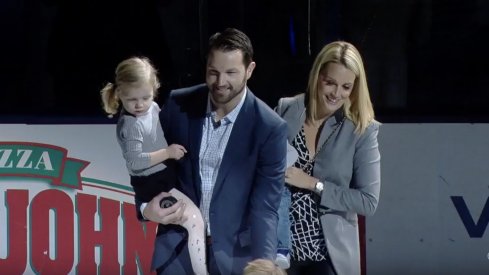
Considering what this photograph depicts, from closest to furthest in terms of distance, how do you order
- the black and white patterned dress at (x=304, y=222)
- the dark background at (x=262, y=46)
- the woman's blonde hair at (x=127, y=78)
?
the black and white patterned dress at (x=304, y=222) < the woman's blonde hair at (x=127, y=78) < the dark background at (x=262, y=46)

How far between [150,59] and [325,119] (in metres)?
1.14

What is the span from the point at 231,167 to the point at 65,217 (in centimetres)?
122

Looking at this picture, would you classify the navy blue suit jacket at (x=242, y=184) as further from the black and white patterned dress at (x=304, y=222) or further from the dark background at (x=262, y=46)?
→ the dark background at (x=262, y=46)

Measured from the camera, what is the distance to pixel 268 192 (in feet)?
13.2

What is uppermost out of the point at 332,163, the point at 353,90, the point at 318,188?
the point at 353,90

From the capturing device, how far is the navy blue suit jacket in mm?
3994

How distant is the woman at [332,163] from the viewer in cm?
396

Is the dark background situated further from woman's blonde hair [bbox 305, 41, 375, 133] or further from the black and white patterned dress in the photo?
the black and white patterned dress

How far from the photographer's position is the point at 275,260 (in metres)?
4.00

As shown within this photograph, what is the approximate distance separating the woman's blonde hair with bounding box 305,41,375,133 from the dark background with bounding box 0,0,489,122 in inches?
23.5

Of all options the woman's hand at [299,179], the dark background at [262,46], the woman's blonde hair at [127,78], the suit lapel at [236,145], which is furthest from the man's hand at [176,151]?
the dark background at [262,46]

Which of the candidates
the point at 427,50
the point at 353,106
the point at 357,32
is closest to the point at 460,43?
the point at 427,50

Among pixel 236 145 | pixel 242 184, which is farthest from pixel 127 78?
pixel 242 184

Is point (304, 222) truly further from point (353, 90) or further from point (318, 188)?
point (353, 90)
